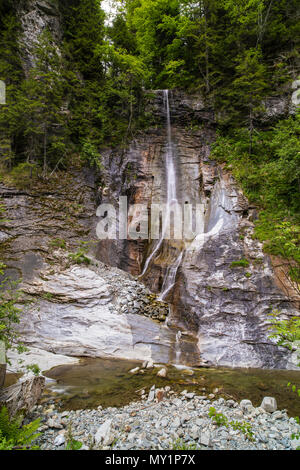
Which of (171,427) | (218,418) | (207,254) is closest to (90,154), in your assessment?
(207,254)

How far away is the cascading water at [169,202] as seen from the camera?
10.1 metres

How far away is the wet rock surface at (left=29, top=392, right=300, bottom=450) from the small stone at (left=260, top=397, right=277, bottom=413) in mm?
99

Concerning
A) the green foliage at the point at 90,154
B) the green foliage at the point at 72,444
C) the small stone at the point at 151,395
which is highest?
the green foliage at the point at 90,154

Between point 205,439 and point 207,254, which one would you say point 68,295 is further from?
point 205,439

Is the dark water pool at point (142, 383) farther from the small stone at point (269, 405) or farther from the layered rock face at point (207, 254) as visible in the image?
the layered rock face at point (207, 254)

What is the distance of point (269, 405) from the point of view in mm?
4160

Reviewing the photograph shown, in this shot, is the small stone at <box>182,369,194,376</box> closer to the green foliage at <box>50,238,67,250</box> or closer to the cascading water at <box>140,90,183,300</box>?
the cascading water at <box>140,90,183,300</box>

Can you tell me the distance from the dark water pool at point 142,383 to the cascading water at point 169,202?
3.99 m

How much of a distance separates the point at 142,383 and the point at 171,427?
1.66m

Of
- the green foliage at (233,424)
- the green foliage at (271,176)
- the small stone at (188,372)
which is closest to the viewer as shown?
the green foliage at (233,424)

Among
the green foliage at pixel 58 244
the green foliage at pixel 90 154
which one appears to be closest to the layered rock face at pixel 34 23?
the green foliage at pixel 90 154

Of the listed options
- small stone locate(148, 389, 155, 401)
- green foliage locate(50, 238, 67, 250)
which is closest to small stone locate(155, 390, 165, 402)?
small stone locate(148, 389, 155, 401)

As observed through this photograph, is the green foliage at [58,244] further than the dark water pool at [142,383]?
Yes
